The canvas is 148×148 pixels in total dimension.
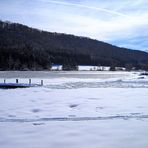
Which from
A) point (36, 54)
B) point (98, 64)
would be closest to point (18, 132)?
point (36, 54)

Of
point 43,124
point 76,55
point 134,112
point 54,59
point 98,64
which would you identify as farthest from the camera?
point 98,64

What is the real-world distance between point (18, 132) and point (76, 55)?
17256cm

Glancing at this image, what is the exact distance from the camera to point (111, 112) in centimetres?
1303

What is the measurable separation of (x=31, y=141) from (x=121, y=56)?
7570 inches

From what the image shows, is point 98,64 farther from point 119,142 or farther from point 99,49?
point 119,142

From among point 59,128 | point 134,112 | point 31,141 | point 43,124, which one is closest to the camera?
point 31,141

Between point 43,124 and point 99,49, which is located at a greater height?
point 99,49

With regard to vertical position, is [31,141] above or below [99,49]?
below

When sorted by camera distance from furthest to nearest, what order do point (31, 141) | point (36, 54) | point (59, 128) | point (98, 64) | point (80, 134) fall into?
point (98, 64), point (36, 54), point (59, 128), point (80, 134), point (31, 141)

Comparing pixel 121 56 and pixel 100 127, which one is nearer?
pixel 100 127

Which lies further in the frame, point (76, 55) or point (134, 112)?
point (76, 55)

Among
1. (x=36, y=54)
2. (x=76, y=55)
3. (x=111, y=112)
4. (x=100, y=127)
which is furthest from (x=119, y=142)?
(x=76, y=55)

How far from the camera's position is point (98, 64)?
19300 centimetres

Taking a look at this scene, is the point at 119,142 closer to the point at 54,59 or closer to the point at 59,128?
the point at 59,128
